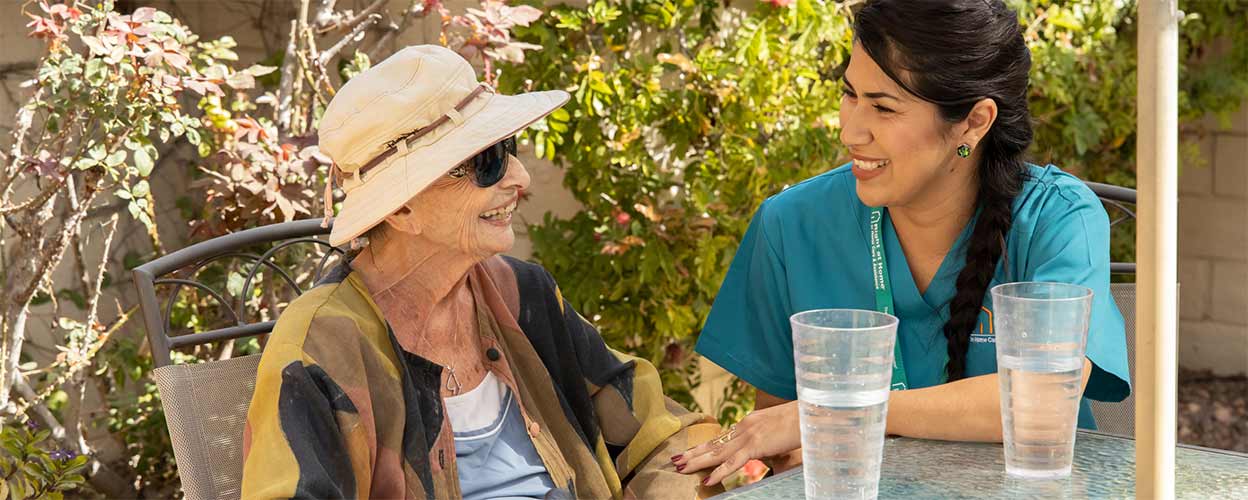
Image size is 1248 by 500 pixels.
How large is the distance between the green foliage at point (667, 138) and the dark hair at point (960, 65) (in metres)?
1.15

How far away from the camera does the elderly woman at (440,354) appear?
175 centimetres

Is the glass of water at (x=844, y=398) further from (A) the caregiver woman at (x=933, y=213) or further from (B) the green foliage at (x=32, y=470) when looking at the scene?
(B) the green foliage at (x=32, y=470)

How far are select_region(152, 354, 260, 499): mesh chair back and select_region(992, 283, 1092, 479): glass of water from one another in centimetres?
105

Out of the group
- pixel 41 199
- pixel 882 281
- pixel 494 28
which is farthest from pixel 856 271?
pixel 41 199

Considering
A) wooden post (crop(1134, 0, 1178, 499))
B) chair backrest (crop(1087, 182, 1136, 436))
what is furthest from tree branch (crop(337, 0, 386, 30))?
wooden post (crop(1134, 0, 1178, 499))

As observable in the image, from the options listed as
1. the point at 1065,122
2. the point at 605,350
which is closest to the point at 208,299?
the point at 605,350

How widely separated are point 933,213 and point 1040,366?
29.8 inches

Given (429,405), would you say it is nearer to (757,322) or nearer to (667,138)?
(757,322)

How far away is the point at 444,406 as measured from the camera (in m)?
→ 1.95

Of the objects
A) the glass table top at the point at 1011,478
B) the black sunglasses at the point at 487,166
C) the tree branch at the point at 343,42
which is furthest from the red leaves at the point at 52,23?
the glass table top at the point at 1011,478

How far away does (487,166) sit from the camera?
6.44ft

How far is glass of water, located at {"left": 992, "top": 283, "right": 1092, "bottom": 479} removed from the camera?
Answer: 60.5 inches

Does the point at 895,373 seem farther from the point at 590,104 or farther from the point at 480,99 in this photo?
the point at 590,104

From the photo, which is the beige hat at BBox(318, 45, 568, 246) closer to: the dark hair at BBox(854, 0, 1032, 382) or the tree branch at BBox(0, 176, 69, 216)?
the dark hair at BBox(854, 0, 1032, 382)
